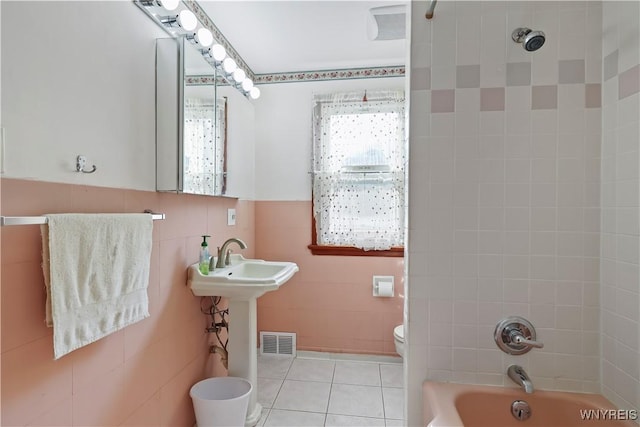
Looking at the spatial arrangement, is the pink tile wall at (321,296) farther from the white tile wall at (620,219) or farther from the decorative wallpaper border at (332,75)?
the white tile wall at (620,219)

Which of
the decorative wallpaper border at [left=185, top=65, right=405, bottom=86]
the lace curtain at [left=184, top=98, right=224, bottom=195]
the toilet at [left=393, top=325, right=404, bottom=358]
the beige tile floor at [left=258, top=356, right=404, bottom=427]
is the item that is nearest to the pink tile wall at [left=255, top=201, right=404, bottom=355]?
the beige tile floor at [left=258, top=356, right=404, bottom=427]

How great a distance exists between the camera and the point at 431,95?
1240 millimetres

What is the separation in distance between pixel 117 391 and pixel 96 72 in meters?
1.28

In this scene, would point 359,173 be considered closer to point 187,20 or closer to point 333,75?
point 333,75

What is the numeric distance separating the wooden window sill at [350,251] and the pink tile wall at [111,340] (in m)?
0.92

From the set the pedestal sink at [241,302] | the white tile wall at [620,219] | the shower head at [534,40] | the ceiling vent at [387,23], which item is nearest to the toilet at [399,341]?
the pedestal sink at [241,302]

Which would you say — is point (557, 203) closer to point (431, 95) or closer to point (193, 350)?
point (431, 95)

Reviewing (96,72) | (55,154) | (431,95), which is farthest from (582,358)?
(96,72)

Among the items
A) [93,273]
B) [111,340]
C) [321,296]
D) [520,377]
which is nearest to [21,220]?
[93,273]

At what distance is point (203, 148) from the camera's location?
185 centimetres

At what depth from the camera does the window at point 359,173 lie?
103 inches

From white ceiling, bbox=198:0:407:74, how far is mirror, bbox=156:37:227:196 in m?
0.42

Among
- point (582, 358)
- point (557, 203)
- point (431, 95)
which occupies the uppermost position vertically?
point (431, 95)

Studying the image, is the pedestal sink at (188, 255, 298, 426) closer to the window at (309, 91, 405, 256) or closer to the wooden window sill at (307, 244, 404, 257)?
the wooden window sill at (307, 244, 404, 257)
